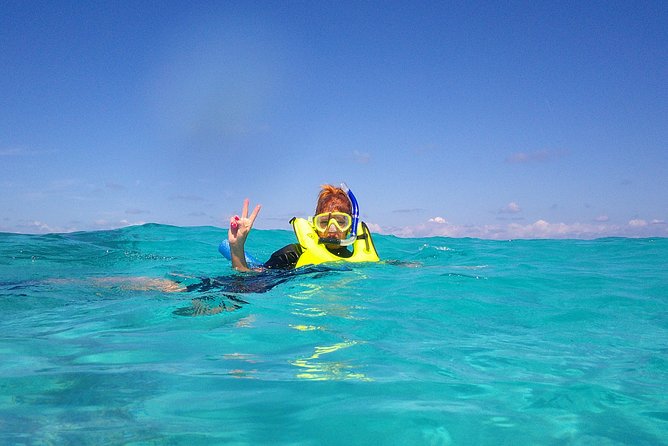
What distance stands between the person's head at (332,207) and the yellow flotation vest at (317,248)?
15 centimetres

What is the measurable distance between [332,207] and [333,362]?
13.2ft

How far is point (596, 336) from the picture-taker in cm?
345

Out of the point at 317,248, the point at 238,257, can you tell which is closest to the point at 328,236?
the point at 317,248

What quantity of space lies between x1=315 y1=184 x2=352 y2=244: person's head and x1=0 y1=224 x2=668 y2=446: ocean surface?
30.2 inches

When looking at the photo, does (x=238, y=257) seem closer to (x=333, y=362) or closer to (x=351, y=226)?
(x=351, y=226)

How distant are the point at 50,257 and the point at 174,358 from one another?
9.41 metres

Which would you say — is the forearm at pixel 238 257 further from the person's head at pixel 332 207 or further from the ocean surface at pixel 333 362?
the person's head at pixel 332 207

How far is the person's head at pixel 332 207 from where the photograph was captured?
6.47 metres

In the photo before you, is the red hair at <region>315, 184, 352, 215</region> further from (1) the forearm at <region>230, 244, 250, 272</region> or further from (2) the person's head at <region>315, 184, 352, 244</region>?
(1) the forearm at <region>230, 244, 250, 272</region>

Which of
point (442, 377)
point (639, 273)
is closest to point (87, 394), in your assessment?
point (442, 377)

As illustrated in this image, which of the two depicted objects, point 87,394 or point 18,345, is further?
point 18,345

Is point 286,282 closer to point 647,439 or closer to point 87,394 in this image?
point 87,394

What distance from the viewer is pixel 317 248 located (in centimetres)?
641

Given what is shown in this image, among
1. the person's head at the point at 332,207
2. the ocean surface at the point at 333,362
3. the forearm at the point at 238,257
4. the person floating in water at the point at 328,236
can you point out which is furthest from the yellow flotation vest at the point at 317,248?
the forearm at the point at 238,257
